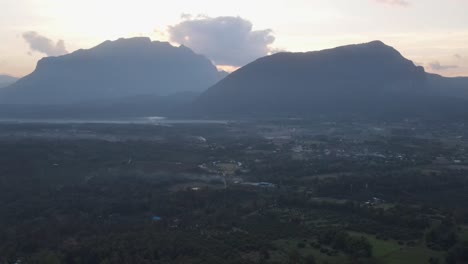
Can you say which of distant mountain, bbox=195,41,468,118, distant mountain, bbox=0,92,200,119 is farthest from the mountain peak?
distant mountain, bbox=0,92,200,119

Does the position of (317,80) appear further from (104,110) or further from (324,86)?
(104,110)

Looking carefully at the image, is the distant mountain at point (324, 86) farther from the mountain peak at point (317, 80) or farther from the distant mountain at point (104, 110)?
the distant mountain at point (104, 110)

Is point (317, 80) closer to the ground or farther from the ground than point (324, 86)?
farther from the ground

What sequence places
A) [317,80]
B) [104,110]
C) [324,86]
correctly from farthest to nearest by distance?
[317,80] < [104,110] < [324,86]

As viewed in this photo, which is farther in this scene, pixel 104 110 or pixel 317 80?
pixel 317 80

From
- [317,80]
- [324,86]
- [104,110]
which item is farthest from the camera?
[317,80]

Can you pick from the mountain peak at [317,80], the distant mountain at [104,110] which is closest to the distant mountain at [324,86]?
the mountain peak at [317,80]

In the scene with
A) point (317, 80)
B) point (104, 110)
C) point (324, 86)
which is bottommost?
point (104, 110)

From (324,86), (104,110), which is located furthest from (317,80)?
(104,110)

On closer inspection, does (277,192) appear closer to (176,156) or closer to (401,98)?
(176,156)
